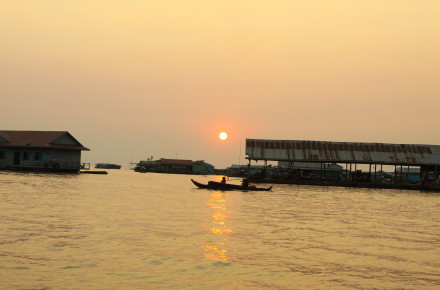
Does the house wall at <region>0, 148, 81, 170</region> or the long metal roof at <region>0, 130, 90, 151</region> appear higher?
the long metal roof at <region>0, 130, 90, 151</region>

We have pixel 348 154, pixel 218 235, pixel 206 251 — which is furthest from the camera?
pixel 348 154

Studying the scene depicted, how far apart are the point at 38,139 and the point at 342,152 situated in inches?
1771

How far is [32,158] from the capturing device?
7519 cm

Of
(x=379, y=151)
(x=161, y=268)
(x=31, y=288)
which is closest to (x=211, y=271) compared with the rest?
(x=161, y=268)

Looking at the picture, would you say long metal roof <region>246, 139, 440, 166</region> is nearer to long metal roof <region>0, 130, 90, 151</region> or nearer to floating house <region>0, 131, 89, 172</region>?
long metal roof <region>0, 130, 90, 151</region>

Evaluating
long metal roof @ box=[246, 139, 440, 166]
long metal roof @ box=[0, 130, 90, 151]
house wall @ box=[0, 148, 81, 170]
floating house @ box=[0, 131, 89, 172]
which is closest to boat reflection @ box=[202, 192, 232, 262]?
long metal roof @ box=[246, 139, 440, 166]

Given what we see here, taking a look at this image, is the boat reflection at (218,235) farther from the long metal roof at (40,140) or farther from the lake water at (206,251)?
the long metal roof at (40,140)

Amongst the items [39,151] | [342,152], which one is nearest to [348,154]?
[342,152]

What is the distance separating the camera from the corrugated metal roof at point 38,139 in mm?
74125

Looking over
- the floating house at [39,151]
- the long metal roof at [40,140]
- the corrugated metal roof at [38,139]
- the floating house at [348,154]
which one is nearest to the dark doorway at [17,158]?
the floating house at [39,151]

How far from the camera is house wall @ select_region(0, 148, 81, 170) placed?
7456 cm

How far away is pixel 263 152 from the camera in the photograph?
73375 millimetres

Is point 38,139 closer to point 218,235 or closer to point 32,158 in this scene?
point 32,158

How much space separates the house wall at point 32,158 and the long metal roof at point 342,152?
2793 centimetres
